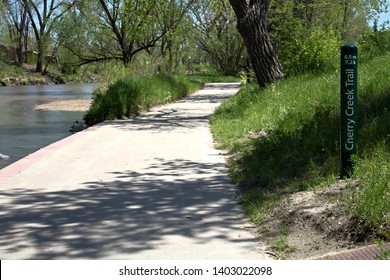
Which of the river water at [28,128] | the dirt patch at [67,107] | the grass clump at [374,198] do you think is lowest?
the river water at [28,128]

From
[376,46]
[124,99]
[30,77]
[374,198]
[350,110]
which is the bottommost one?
[374,198]

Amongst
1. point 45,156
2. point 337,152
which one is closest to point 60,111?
point 45,156

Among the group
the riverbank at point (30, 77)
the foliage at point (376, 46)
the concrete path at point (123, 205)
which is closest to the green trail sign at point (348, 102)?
the concrete path at point (123, 205)

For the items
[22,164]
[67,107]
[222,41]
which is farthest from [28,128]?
[222,41]

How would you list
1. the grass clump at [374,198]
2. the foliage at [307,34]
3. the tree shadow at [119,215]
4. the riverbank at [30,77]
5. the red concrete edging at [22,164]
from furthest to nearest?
1. the riverbank at [30,77]
2. the foliage at [307,34]
3. the red concrete edging at [22,164]
4. the tree shadow at [119,215]
5. the grass clump at [374,198]

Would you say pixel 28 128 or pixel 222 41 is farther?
pixel 222 41

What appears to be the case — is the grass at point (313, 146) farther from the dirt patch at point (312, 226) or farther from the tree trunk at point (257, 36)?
the tree trunk at point (257, 36)

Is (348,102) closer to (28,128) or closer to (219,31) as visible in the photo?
(28,128)

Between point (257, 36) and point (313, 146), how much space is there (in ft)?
25.1

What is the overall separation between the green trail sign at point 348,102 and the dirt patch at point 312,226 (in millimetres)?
370

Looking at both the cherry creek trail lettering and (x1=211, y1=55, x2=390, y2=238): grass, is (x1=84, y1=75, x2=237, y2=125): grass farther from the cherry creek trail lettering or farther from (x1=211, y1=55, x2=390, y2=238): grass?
the cherry creek trail lettering

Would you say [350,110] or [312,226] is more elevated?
[350,110]

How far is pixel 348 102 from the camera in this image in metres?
5.57

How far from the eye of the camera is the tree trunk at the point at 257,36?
1420 centimetres
